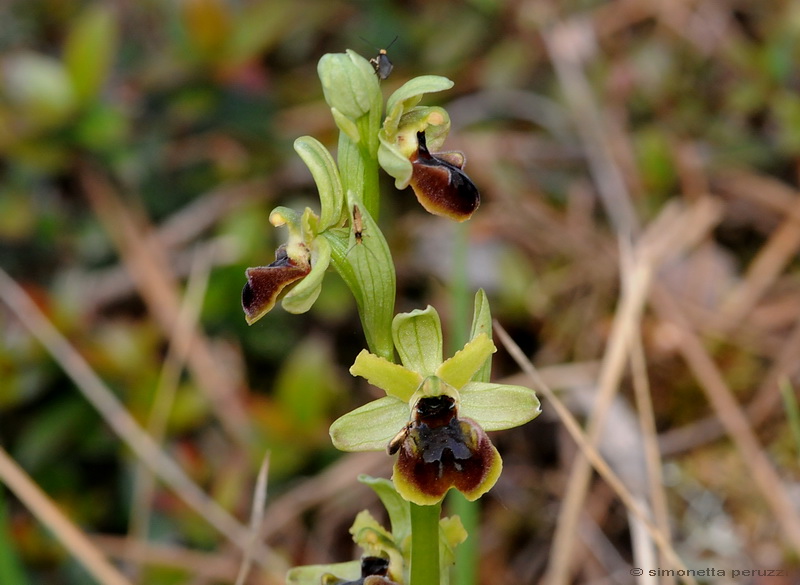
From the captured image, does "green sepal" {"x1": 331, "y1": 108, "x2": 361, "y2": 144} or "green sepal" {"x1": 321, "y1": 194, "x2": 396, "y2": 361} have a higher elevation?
"green sepal" {"x1": 331, "y1": 108, "x2": 361, "y2": 144}

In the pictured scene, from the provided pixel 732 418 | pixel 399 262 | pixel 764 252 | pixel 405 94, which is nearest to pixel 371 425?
pixel 405 94

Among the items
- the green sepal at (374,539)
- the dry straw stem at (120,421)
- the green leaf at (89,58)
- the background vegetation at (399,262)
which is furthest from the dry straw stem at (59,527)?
the green leaf at (89,58)

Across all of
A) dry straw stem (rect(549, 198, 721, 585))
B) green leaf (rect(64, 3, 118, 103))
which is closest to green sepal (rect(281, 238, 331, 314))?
dry straw stem (rect(549, 198, 721, 585))

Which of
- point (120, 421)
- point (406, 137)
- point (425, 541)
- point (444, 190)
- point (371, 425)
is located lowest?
point (425, 541)

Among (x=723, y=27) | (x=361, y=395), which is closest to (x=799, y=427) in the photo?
(x=361, y=395)

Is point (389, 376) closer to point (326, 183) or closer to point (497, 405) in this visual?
point (497, 405)

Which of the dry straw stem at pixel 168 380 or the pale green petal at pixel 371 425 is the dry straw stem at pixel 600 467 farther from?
the dry straw stem at pixel 168 380

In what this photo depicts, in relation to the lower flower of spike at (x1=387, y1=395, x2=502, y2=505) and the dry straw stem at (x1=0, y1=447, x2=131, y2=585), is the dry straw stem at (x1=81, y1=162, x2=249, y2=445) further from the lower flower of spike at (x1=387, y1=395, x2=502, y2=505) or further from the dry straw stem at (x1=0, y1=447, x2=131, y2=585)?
the lower flower of spike at (x1=387, y1=395, x2=502, y2=505)
